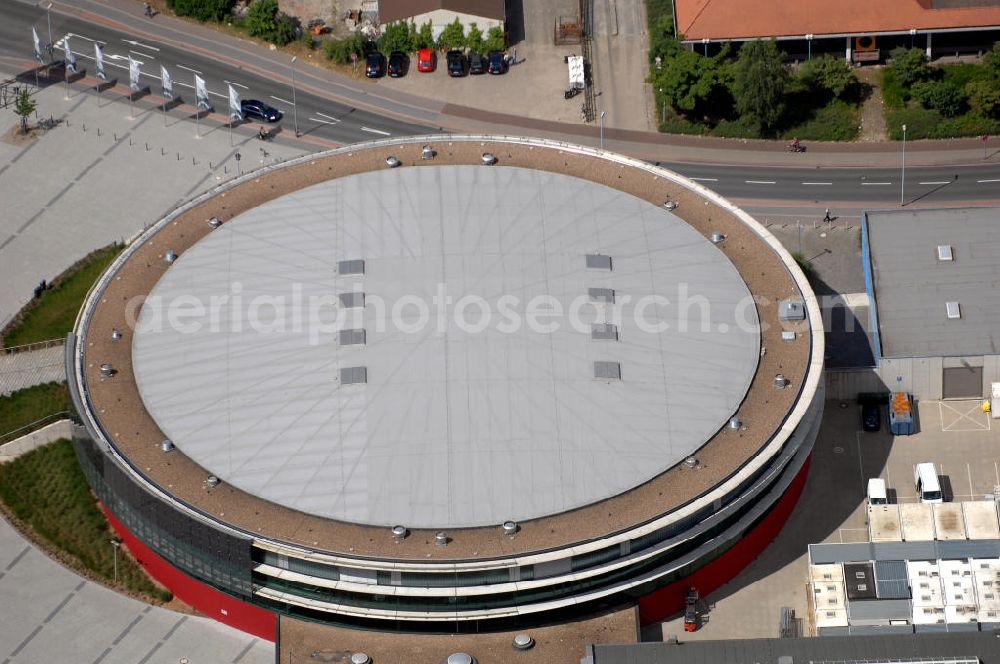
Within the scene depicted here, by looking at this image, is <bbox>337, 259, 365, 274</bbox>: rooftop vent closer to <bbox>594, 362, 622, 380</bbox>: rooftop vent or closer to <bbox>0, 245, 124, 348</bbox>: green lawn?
<bbox>594, 362, 622, 380</bbox>: rooftop vent

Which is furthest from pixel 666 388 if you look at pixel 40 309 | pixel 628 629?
pixel 40 309

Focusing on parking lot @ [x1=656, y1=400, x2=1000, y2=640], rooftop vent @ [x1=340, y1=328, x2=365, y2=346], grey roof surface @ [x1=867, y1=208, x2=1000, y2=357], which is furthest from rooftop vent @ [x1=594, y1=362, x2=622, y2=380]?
grey roof surface @ [x1=867, y1=208, x2=1000, y2=357]

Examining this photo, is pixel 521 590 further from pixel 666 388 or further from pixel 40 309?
pixel 40 309

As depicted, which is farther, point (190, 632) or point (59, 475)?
point (59, 475)

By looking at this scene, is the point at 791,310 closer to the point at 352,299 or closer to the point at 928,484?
the point at 928,484

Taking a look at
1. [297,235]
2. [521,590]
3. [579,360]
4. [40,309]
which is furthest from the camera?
[40,309]

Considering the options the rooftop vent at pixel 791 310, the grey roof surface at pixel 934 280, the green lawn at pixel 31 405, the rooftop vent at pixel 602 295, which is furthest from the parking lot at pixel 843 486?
the green lawn at pixel 31 405

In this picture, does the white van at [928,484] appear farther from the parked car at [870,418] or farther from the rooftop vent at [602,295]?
the rooftop vent at [602,295]
